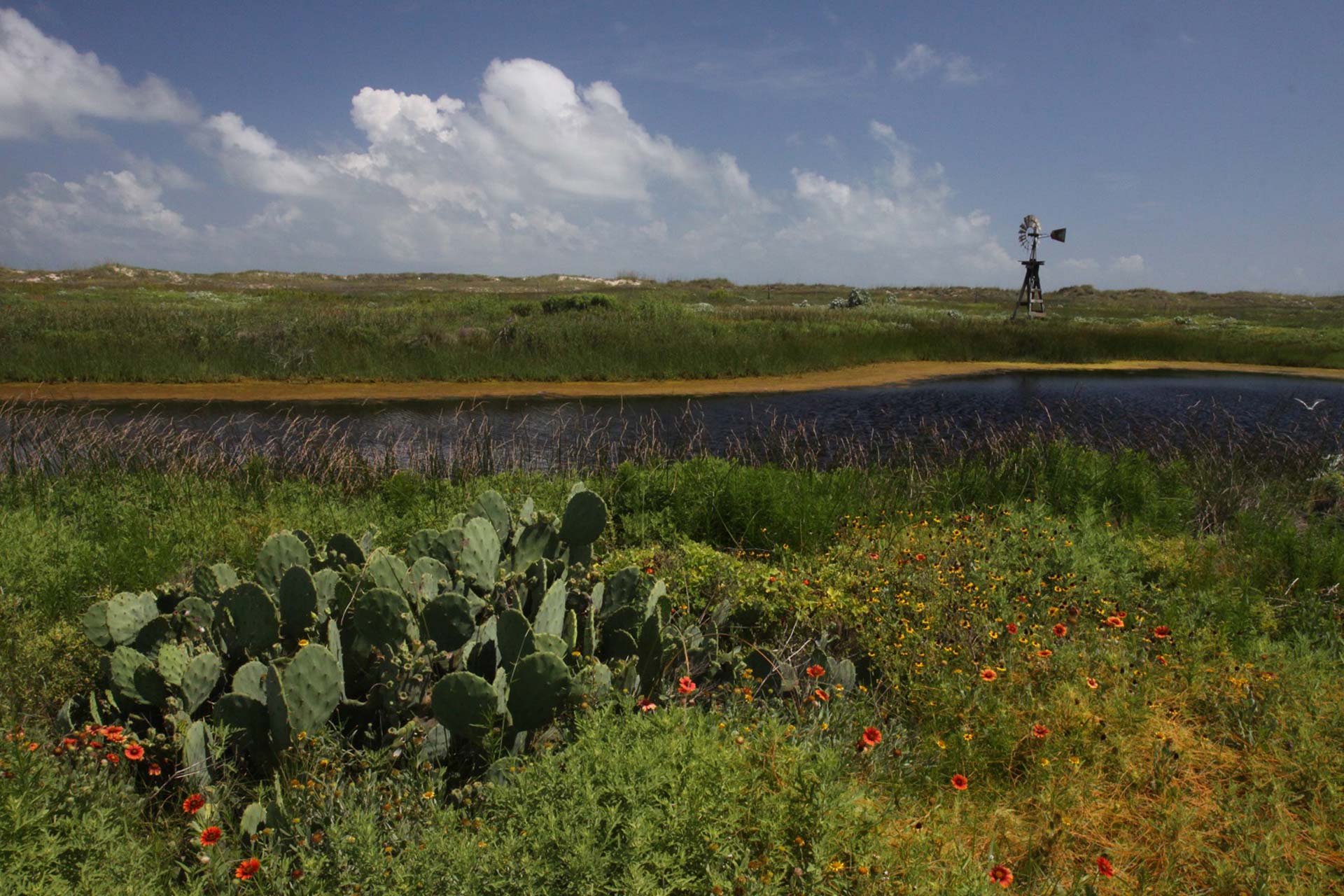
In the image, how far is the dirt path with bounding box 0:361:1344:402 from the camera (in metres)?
18.0

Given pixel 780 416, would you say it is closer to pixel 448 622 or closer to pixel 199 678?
pixel 448 622

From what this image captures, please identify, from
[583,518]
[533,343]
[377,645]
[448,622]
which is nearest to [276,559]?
[377,645]

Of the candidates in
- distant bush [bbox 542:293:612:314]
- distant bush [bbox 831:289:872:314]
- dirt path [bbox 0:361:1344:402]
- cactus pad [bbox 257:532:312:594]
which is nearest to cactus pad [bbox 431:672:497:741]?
cactus pad [bbox 257:532:312:594]

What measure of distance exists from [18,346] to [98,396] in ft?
13.8

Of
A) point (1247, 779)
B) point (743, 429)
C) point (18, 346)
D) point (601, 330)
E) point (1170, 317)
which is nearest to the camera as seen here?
point (1247, 779)

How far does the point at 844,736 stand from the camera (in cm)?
331

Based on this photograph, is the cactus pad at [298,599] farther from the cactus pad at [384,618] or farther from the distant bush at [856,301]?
the distant bush at [856,301]

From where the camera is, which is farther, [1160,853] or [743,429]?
[743,429]

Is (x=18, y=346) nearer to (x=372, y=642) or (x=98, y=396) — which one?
(x=98, y=396)

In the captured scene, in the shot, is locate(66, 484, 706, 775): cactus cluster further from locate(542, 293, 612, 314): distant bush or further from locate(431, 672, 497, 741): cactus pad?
locate(542, 293, 612, 314): distant bush

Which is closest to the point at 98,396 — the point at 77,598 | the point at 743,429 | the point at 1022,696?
the point at 743,429

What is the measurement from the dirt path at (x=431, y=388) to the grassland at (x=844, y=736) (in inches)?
467

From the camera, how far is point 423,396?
1847 cm

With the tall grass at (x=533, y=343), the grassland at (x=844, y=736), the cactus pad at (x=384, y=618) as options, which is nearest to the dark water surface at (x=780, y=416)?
the tall grass at (x=533, y=343)
